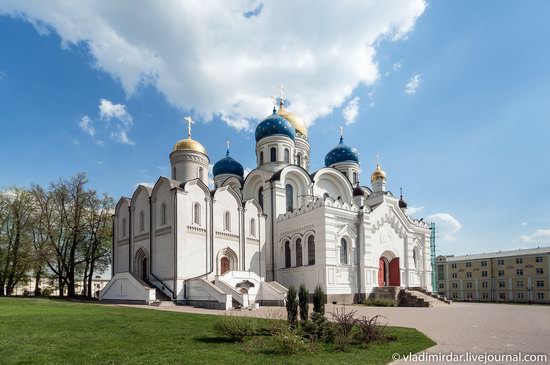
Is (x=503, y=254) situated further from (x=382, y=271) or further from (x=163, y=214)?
(x=163, y=214)

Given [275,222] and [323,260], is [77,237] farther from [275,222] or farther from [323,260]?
[323,260]

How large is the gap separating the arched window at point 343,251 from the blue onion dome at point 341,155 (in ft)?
48.7

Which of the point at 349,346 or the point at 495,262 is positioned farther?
the point at 495,262

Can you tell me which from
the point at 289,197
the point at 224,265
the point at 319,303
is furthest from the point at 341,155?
the point at 319,303

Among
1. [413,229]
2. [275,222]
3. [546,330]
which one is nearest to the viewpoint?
[546,330]

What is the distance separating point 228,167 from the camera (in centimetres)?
3834

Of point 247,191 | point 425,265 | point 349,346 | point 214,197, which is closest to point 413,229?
point 425,265

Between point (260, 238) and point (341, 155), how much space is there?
1533cm

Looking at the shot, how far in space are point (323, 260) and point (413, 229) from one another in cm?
1028

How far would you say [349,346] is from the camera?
8664 mm

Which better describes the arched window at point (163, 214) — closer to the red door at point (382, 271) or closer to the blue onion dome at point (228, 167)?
the blue onion dome at point (228, 167)

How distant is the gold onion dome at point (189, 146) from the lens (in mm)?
31658

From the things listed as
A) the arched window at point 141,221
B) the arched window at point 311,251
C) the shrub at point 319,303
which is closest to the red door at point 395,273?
the arched window at point 311,251

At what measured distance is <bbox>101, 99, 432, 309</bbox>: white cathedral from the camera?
→ 80.7 feet
